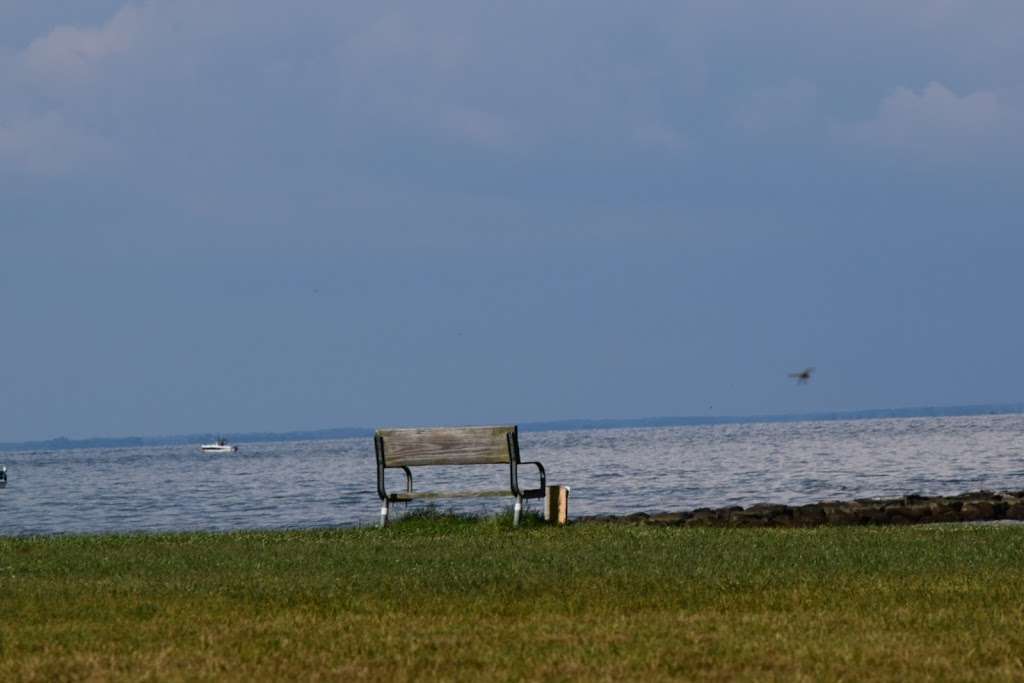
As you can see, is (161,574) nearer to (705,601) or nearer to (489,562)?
(489,562)

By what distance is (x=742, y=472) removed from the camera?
50281mm

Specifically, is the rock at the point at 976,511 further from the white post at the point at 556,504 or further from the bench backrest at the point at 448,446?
the bench backrest at the point at 448,446

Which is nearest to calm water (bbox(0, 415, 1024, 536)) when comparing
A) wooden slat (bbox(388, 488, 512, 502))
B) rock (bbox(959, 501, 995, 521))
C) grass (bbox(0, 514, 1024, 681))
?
rock (bbox(959, 501, 995, 521))

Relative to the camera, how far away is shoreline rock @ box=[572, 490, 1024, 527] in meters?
22.1

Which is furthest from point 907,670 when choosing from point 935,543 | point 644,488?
point 644,488

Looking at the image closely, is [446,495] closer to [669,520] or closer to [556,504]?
[556,504]

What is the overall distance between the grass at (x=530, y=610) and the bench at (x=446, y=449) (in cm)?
287

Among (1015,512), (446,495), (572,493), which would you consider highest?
(446,495)

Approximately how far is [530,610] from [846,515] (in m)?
14.0

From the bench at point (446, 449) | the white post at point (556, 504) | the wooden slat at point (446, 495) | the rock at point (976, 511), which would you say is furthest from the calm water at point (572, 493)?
the white post at point (556, 504)

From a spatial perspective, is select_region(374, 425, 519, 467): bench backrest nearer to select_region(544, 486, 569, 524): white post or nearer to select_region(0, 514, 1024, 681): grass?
select_region(544, 486, 569, 524): white post

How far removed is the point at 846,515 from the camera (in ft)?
73.8

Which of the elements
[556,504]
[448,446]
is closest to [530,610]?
[556,504]

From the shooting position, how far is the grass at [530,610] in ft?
24.7
